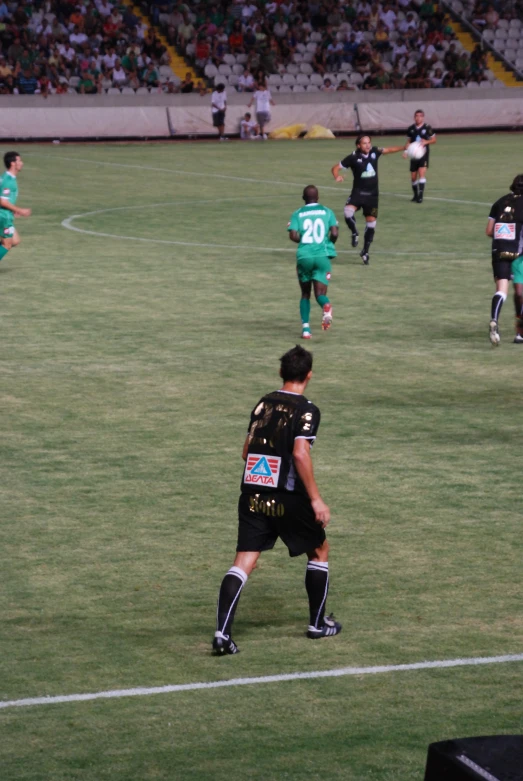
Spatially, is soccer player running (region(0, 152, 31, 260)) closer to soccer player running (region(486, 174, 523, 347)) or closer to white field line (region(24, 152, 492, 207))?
soccer player running (region(486, 174, 523, 347))

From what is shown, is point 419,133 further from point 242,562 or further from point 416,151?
point 242,562

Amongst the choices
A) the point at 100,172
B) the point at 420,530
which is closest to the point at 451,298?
the point at 420,530

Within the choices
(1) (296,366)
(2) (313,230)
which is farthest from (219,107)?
(1) (296,366)

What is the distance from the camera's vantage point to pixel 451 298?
19859 mm

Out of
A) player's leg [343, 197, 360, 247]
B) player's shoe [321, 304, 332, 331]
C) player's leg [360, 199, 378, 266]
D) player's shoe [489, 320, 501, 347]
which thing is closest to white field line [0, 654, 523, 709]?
player's shoe [489, 320, 501, 347]

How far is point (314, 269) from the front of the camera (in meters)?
17.1

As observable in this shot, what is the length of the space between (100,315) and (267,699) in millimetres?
12380

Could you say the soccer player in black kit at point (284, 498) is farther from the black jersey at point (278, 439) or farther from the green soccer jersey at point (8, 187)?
the green soccer jersey at point (8, 187)

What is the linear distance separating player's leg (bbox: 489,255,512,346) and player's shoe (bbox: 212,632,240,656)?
9684mm

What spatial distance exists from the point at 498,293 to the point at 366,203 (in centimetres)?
791

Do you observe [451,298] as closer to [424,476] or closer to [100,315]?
[100,315]

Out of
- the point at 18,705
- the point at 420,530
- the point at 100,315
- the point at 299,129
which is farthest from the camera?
the point at 299,129

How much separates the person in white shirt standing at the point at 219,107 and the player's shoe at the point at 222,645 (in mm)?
40294

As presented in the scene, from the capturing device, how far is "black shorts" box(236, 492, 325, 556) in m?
7.46
